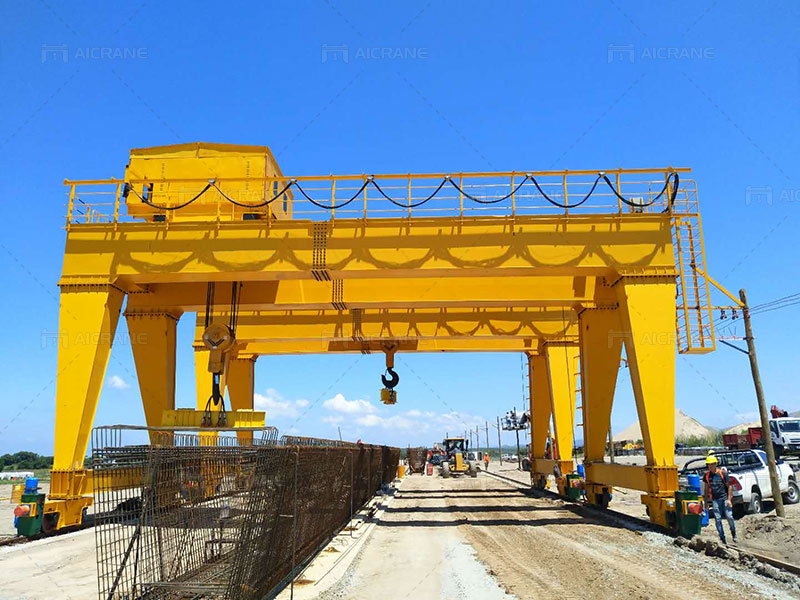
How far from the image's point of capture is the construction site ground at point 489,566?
26.2 ft

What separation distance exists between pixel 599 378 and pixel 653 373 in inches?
145

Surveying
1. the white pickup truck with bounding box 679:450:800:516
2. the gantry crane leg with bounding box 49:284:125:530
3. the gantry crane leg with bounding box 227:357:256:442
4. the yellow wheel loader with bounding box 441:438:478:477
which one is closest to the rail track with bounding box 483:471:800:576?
the white pickup truck with bounding box 679:450:800:516

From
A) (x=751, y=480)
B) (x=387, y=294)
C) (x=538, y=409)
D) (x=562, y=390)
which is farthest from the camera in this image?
(x=538, y=409)

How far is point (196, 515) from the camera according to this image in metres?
7.16

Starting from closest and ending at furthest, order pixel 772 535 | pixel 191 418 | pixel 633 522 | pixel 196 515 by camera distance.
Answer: pixel 196 515 < pixel 772 535 < pixel 633 522 < pixel 191 418

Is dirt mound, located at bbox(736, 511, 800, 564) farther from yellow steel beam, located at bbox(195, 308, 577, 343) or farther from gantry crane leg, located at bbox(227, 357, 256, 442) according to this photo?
gantry crane leg, located at bbox(227, 357, 256, 442)

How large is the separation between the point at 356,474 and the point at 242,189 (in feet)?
25.3

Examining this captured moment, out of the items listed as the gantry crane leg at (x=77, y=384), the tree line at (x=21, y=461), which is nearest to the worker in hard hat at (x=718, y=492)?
the gantry crane leg at (x=77, y=384)

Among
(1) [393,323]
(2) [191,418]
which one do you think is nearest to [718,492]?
(2) [191,418]

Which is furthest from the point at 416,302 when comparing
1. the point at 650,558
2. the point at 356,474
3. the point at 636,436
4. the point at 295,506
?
the point at 636,436

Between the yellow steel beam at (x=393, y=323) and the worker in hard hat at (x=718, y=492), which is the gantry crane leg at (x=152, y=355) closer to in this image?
the yellow steel beam at (x=393, y=323)

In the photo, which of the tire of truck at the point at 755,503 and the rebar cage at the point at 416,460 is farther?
the rebar cage at the point at 416,460

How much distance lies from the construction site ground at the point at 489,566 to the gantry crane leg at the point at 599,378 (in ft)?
9.62

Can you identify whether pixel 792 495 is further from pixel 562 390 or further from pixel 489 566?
Result: pixel 489 566
